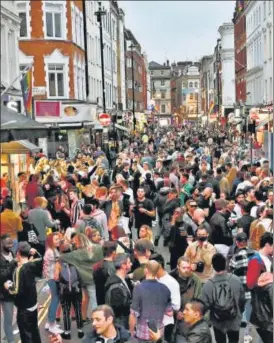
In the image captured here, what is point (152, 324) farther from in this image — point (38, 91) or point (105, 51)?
point (38, 91)

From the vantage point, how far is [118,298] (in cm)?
683

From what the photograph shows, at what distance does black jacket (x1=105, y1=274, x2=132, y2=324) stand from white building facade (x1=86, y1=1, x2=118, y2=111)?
1788mm

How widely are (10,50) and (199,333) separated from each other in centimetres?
284

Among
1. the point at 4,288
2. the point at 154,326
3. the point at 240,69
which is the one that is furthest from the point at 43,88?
the point at 240,69

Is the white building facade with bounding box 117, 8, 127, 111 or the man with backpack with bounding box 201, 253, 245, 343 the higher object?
the white building facade with bounding box 117, 8, 127, 111

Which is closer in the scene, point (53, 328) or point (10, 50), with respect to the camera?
point (10, 50)

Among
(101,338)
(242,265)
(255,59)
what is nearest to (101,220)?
(242,265)

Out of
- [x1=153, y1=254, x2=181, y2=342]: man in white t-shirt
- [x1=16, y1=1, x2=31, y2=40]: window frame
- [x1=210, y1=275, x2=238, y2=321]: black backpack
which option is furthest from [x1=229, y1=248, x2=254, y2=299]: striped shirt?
[x1=16, y1=1, x2=31, y2=40]: window frame

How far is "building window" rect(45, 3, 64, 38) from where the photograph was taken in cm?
418

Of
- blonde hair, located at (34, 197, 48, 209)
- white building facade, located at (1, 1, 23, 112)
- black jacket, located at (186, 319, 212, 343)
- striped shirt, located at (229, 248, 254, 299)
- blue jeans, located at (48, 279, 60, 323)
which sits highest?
white building facade, located at (1, 1, 23, 112)

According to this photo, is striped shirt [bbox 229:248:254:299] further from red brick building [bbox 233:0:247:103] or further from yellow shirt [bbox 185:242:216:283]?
red brick building [bbox 233:0:247:103]

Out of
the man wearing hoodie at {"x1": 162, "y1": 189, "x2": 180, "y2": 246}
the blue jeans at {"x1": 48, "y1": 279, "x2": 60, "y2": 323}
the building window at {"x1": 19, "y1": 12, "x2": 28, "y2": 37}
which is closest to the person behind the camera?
the building window at {"x1": 19, "y1": 12, "x2": 28, "y2": 37}

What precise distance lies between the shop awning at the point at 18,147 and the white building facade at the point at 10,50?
0.24 metres

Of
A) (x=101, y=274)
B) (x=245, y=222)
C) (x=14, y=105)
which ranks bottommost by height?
(x=101, y=274)
